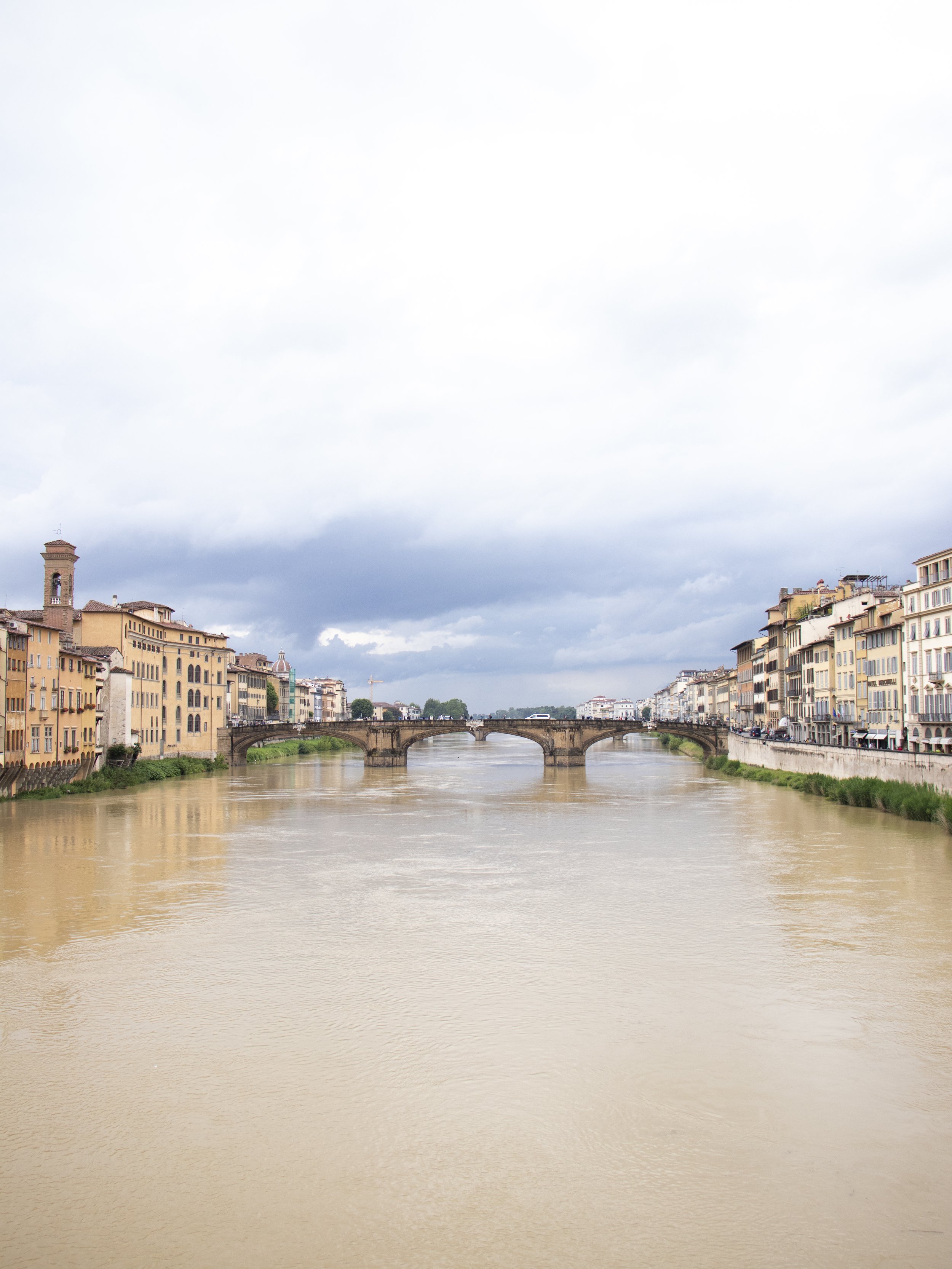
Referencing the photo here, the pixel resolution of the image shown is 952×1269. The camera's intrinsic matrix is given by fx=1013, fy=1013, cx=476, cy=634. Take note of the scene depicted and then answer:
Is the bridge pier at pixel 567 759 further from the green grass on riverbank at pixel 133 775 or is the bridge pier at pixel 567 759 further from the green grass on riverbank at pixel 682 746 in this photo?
the green grass on riverbank at pixel 133 775

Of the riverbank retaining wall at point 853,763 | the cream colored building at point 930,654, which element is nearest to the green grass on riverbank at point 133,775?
the riverbank retaining wall at point 853,763

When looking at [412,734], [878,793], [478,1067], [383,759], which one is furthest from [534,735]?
[478,1067]

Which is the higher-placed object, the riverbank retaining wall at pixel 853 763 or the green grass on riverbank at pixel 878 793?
the riverbank retaining wall at pixel 853 763

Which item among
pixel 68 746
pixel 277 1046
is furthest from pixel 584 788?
pixel 277 1046

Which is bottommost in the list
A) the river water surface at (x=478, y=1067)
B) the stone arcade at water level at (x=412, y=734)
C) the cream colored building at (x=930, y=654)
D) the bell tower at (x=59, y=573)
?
the river water surface at (x=478, y=1067)

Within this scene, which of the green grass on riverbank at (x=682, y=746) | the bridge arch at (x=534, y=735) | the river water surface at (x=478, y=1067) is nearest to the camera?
the river water surface at (x=478, y=1067)

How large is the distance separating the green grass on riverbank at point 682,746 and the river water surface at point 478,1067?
6244cm

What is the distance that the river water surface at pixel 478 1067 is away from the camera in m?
9.12

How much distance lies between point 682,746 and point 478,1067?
3993 inches

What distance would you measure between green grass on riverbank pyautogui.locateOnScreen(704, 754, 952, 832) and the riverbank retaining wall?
12.2 inches

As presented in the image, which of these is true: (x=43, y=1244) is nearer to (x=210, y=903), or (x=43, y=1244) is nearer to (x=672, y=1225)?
(x=672, y=1225)

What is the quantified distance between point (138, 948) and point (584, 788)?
43.8m

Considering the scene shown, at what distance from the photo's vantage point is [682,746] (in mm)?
111688

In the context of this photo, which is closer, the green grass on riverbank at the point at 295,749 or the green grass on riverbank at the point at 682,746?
the green grass on riverbank at the point at 295,749
